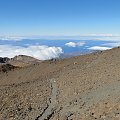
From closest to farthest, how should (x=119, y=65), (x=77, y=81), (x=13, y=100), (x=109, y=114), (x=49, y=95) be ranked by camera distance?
(x=109, y=114), (x=13, y=100), (x=49, y=95), (x=77, y=81), (x=119, y=65)

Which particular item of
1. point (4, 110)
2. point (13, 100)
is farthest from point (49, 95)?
point (4, 110)

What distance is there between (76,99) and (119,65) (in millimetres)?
9413

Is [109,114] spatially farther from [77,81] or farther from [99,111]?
[77,81]

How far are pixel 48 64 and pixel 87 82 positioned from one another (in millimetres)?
20713

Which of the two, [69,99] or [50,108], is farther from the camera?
[69,99]

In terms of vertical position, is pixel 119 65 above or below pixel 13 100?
above

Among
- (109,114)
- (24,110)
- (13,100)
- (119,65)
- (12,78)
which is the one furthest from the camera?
(12,78)

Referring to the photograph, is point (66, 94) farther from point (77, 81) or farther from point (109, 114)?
point (109, 114)

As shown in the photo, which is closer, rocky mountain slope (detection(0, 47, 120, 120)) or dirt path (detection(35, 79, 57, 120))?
rocky mountain slope (detection(0, 47, 120, 120))

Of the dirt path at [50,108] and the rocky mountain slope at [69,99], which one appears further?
the dirt path at [50,108]

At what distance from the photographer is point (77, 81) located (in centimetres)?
2902

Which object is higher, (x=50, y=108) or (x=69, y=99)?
(x=69, y=99)

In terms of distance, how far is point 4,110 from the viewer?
879 inches

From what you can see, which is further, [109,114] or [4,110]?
[4,110]
